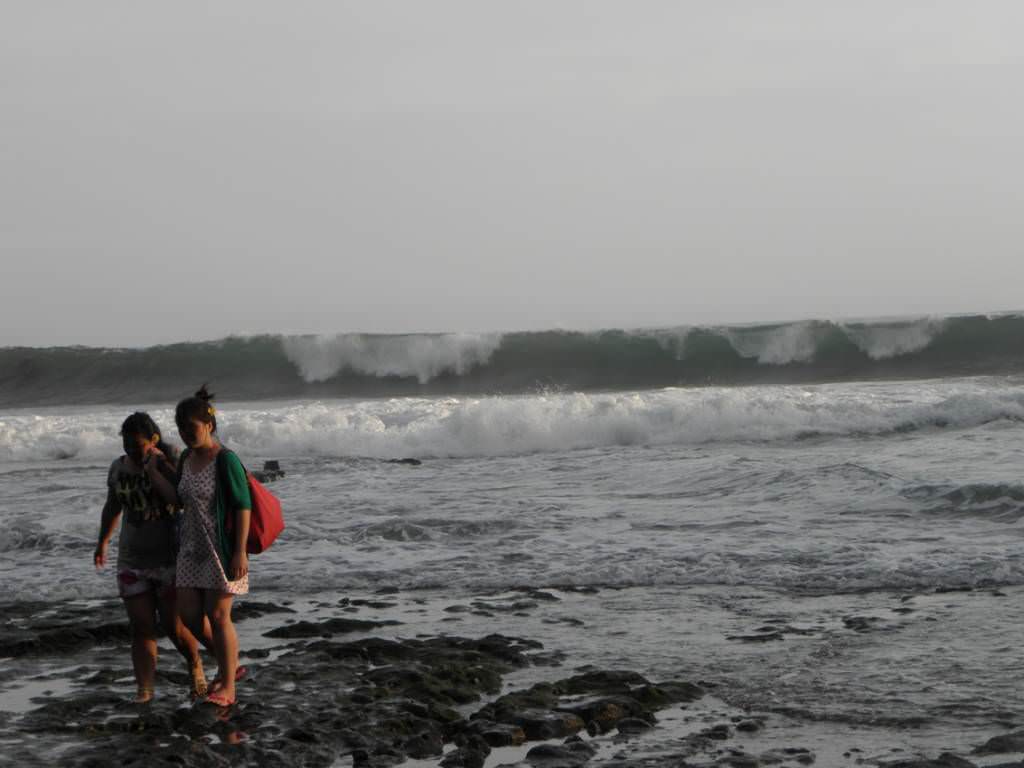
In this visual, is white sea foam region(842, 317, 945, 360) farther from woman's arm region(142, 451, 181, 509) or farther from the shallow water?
woman's arm region(142, 451, 181, 509)

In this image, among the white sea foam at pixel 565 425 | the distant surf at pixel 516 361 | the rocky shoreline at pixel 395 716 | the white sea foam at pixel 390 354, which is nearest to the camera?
the rocky shoreline at pixel 395 716

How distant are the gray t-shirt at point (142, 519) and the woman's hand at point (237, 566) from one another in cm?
36

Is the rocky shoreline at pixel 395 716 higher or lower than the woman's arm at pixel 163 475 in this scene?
lower

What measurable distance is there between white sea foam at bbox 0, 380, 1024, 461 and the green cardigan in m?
12.7

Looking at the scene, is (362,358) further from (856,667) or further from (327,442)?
(856,667)

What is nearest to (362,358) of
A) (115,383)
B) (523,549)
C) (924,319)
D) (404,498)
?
(115,383)

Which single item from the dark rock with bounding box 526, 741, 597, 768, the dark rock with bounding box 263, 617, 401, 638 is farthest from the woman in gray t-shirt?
the dark rock with bounding box 526, 741, 597, 768

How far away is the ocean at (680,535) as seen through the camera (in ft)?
18.9

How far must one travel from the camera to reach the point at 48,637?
6.76 m

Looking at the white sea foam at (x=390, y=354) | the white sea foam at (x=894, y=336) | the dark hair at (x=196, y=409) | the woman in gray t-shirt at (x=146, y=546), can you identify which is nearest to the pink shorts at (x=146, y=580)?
the woman in gray t-shirt at (x=146, y=546)

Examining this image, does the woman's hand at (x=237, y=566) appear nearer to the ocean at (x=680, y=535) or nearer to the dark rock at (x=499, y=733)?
the ocean at (x=680, y=535)

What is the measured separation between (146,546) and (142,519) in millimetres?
122

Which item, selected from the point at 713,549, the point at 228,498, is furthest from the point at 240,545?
the point at 713,549

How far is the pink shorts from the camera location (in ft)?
18.2
